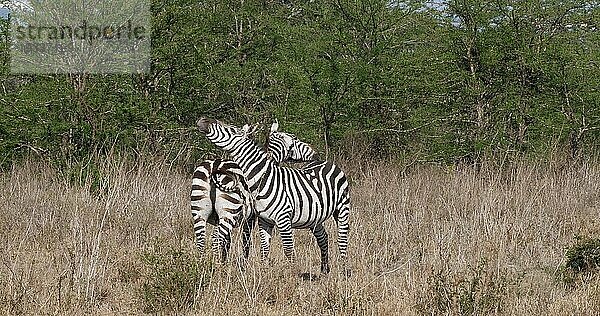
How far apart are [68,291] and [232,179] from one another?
2.07 meters

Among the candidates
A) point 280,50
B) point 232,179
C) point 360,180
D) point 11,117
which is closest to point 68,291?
point 232,179

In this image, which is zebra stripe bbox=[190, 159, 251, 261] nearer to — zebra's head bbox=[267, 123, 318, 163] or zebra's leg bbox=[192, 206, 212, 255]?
zebra's leg bbox=[192, 206, 212, 255]

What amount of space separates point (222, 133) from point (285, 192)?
31.7 inches

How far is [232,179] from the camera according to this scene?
7.59m

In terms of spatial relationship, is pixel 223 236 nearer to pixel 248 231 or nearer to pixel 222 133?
pixel 248 231

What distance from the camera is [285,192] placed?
24.5 ft

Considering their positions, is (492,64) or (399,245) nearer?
(399,245)

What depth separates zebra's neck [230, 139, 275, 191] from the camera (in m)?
7.38

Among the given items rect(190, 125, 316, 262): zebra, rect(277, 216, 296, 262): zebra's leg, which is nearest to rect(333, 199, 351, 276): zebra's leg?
rect(277, 216, 296, 262): zebra's leg

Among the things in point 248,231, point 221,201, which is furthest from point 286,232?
point 221,201

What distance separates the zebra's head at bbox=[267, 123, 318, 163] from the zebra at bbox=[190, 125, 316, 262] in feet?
1.73

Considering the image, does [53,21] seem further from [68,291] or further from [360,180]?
[68,291]

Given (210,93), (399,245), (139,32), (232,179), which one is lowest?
(399,245)

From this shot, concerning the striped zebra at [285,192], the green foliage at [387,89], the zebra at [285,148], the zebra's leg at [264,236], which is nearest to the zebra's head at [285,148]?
the zebra at [285,148]
